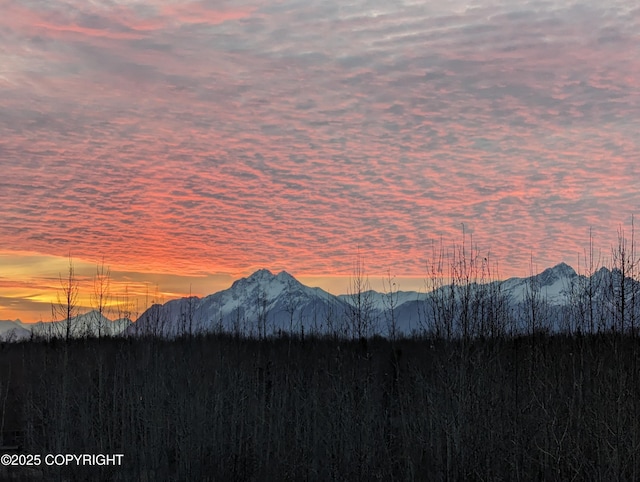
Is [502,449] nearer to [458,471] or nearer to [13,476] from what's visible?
[458,471]

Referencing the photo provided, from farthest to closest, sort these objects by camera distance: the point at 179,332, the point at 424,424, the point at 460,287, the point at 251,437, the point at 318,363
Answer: the point at 179,332, the point at 318,363, the point at 251,437, the point at 424,424, the point at 460,287

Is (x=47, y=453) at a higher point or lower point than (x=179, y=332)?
lower

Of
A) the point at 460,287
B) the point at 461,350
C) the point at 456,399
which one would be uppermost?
the point at 460,287

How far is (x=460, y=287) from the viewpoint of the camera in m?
12.6

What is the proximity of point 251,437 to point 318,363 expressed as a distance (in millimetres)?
7633

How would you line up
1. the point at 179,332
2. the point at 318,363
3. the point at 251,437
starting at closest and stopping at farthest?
1. the point at 251,437
2. the point at 318,363
3. the point at 179,332

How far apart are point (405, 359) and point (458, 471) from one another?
48.3 feet

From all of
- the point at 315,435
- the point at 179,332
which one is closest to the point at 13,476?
the point at 315,435

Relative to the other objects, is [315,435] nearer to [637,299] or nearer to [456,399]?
[456,399]

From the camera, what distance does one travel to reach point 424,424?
44.8 ft

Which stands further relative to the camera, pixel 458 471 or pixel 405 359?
pixel 405 359

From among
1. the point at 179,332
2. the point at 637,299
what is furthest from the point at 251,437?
the point at 179,332

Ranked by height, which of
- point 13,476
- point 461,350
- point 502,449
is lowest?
point 13,476

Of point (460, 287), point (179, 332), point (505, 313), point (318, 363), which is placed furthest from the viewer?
point (179, 332)
